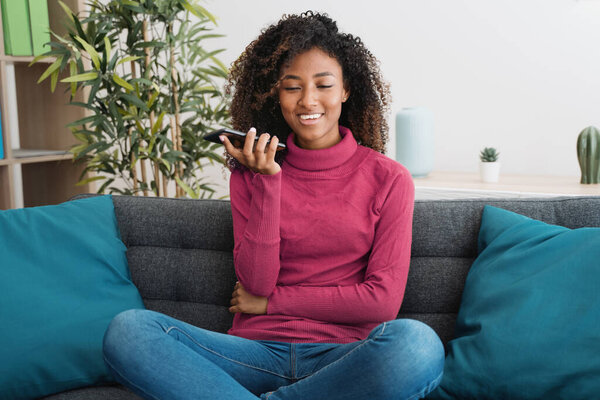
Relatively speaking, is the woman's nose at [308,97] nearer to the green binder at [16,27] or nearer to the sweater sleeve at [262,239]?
the sweater sleeve at [262,239]

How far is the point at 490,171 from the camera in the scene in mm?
2580

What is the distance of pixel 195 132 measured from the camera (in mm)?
2799

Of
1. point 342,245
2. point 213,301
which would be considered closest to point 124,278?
point 213,301

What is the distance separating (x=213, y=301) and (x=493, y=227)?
2.45 feet

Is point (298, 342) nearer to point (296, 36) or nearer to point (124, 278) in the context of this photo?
point (124, 278)

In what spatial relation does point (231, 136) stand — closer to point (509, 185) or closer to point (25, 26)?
point (509, 185)

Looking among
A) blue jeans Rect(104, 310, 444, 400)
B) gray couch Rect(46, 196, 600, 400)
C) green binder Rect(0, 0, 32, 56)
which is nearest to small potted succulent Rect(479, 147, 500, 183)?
gray couch Rect(46, 196, 600, 400)

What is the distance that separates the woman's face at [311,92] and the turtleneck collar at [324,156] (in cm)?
4

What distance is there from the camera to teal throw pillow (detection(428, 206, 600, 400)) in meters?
1.17

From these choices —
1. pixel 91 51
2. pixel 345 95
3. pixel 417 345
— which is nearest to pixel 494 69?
pixel 345 95

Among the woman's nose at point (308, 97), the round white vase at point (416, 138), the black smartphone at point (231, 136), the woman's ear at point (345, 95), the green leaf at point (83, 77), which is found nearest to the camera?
the black smartphone at point (231, 136)

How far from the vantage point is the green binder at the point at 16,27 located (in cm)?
255

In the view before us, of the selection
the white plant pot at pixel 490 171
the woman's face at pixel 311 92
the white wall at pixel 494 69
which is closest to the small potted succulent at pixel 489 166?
the white plant pot at pixel 490 171

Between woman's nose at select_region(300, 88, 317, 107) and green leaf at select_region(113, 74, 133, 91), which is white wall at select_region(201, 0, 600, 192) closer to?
green leaf at select_region(113, 74, 133, 91)
